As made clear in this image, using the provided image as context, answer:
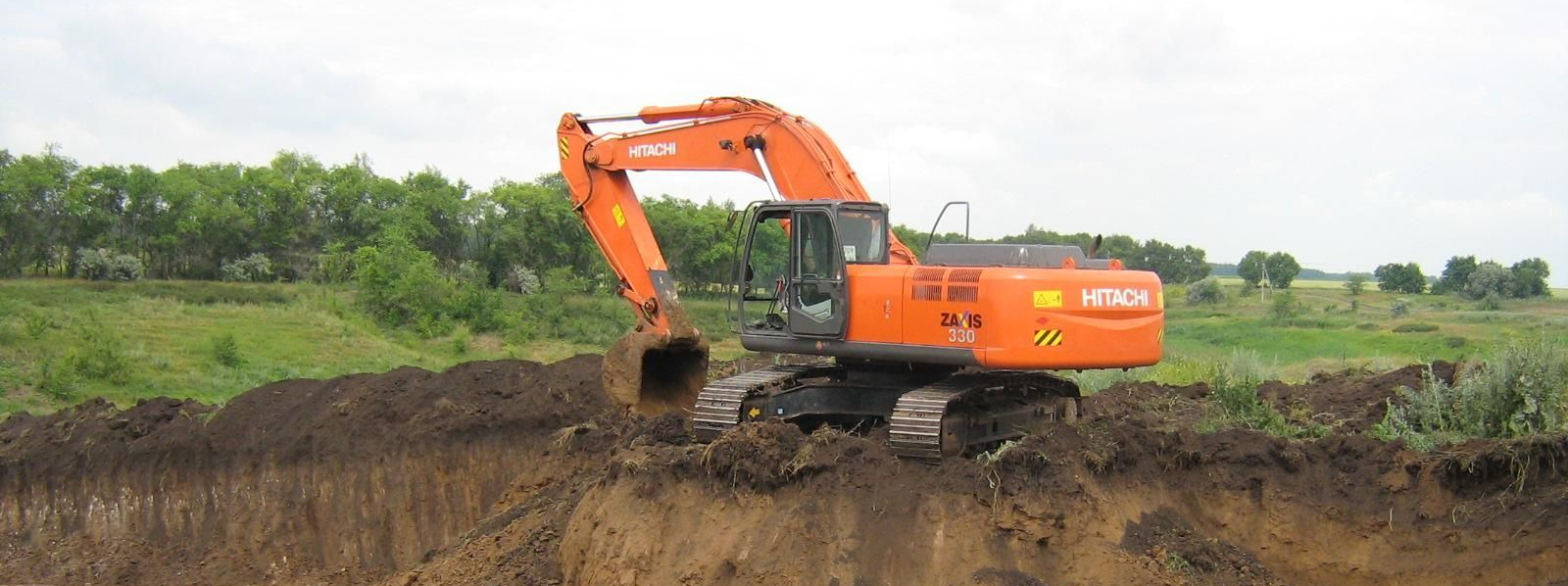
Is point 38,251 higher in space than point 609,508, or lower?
higher

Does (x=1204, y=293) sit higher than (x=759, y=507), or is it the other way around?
(x=1204, y=293)

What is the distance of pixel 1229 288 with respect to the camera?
1630 inches

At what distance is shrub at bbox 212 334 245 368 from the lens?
817 inches

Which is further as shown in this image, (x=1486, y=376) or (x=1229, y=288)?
(x=1229, y=288)

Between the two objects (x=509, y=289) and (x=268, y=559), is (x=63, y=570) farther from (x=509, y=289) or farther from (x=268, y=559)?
(x=509, y=289)

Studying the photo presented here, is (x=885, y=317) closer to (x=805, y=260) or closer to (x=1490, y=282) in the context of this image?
(x=805, y=260)

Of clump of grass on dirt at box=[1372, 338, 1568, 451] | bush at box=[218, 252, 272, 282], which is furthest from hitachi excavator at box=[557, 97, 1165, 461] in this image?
bush at box=[218, 252, 272, 282]

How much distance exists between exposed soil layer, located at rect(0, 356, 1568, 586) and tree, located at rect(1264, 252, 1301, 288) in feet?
112

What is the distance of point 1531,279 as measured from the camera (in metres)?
37.1

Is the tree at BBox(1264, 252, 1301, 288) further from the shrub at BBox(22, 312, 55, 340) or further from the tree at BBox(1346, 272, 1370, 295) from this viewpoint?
the shrub at BBox(22, 312, 55, 340)

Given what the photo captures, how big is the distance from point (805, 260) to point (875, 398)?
1.31m

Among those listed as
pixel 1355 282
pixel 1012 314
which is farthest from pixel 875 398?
pixel 1355 282

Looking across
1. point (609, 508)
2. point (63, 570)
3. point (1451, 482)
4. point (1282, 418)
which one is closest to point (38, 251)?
point (63, 570)

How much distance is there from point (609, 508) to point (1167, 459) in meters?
4.09
